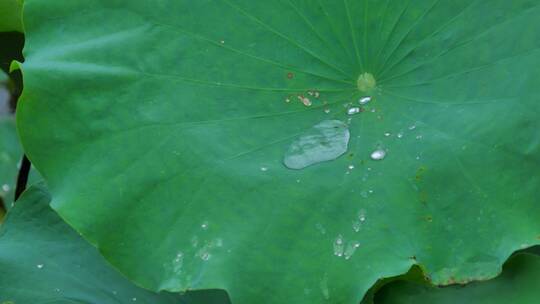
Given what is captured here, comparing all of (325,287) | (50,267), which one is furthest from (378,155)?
(50,267)

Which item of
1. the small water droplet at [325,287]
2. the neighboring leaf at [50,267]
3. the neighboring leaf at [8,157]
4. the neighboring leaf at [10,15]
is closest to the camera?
the small water droplet at [325,287]

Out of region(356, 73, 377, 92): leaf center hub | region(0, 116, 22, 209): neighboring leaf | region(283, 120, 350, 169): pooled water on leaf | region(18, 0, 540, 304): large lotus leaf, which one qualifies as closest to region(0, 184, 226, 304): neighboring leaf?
region(18, 0, 540, 304): large lotus leaf

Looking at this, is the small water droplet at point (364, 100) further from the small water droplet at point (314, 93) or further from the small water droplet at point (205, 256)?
the small water droplet at point (205, 256)

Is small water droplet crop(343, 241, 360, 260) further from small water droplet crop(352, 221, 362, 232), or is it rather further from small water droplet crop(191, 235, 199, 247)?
small water droplet crop(191, 235, 199, 247)

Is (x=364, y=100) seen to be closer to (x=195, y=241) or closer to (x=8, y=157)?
(x=195, y=241)

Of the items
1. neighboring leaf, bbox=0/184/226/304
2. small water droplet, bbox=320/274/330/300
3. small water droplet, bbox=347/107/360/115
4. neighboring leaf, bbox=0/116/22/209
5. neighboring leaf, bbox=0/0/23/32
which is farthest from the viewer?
neighboring leaf, bbox=0/116/22/209

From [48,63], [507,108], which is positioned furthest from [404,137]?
[48,63]

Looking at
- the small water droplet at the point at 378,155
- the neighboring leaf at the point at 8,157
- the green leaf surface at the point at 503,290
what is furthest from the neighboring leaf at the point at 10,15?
the neighboring leaf at the point at 8,157
